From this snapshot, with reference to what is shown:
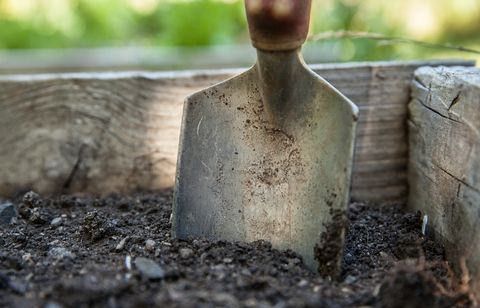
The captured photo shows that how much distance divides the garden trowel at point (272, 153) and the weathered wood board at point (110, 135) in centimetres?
45

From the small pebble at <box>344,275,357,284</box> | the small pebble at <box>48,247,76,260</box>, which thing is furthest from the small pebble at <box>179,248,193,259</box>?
the small pebble at <box>344,275,357,284</box>

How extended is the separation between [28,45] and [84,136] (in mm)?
2486

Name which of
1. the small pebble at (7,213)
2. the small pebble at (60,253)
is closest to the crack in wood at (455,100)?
the small pebble at (60,253)

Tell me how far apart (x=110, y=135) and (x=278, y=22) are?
33.6 inches

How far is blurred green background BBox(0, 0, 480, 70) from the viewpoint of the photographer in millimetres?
4125

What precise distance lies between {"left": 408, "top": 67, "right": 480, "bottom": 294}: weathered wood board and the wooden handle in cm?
40

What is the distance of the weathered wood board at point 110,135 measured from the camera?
2188 millimetres

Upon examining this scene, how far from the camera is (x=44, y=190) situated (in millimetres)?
2242

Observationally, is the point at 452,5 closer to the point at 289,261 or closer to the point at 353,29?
the point at 353,29

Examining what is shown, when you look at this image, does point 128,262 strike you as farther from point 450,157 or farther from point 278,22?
point 450,157

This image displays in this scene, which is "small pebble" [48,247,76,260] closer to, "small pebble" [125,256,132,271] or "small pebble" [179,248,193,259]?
"small pebble" [125,256,132,271]

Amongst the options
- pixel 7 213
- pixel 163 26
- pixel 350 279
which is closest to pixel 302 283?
pixel 350 279

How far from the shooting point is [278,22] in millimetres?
1556

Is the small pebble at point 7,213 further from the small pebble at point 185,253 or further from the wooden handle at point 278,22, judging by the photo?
the wooden handle at point 278,22
